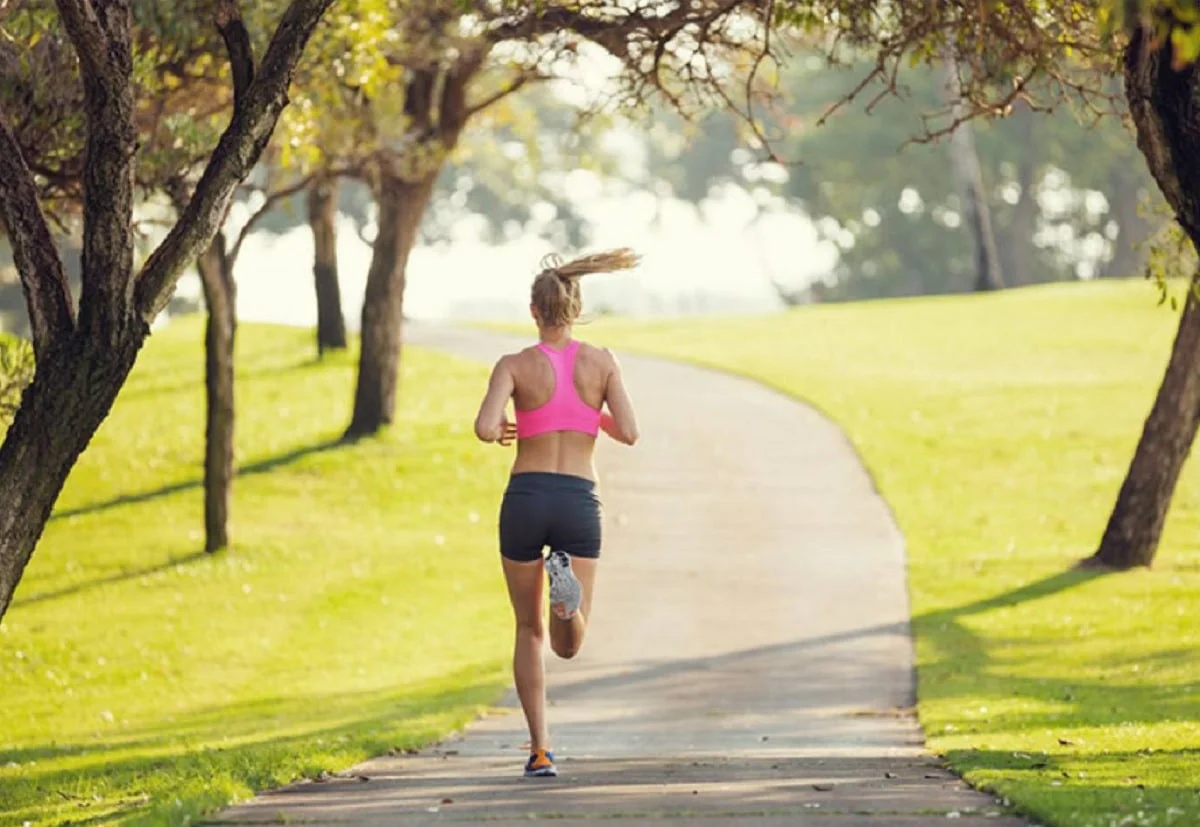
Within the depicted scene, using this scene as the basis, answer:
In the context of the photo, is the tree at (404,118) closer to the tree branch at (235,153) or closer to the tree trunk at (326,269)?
the tree trunk at (326,269)

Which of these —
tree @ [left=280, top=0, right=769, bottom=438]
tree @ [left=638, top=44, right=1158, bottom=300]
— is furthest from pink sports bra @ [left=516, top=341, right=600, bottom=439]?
tree @ [left=638, top=44, right=1158, bottom=300]

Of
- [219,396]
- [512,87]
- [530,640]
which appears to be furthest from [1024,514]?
[530,640]

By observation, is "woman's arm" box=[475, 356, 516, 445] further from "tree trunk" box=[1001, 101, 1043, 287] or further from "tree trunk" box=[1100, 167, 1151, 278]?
"tree trunk" box=[1100, 167, 1151, 278]

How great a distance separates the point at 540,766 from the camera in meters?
9.53

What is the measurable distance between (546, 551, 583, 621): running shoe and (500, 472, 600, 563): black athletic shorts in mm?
102

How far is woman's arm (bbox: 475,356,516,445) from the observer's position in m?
9.27

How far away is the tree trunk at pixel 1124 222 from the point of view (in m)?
72.8

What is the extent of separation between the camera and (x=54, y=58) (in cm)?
1509

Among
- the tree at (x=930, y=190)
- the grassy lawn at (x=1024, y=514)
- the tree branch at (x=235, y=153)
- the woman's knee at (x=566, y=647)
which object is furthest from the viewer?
the tree at (x=930, y=190)

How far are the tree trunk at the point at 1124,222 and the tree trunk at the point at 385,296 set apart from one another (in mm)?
46697

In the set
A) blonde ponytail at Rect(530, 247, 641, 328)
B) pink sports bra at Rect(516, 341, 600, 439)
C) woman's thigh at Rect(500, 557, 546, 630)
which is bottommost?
woman's thigh at Rect(500, 557, 546, 630)

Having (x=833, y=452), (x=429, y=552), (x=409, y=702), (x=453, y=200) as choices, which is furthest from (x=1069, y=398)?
(x=453, y=200)

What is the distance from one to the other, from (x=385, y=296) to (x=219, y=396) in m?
6.32

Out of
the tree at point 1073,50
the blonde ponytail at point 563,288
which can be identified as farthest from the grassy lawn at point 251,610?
the tree at point 1073,50
